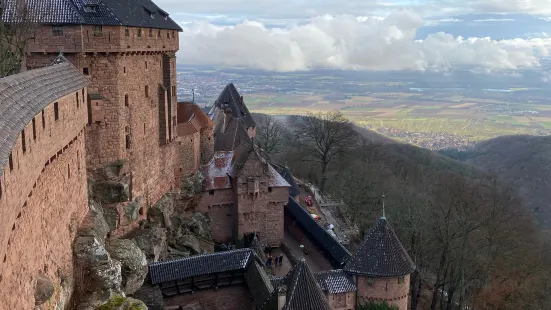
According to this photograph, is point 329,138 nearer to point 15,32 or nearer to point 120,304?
point 15,32

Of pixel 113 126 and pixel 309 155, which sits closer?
pixel 113 126

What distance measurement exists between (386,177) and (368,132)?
1291 inches

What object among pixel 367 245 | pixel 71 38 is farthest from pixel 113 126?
pixel 367 245

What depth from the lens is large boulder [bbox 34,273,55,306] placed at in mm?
10352

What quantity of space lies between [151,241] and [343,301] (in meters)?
8.86

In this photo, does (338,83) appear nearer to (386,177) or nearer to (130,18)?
(386,177)

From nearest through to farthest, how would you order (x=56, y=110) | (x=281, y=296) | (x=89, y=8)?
(x=56, y=110)
(x=281, y=296)
(x=89, y=8)

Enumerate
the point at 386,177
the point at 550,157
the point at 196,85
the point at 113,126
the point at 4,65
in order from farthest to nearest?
the point at 196,85 → the point at 550,157 → the point at 386,177 → the point at 113,126 → the point at 4,65

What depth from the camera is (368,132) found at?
78688 mm

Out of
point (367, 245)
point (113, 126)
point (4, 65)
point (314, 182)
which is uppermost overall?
point (4, 65)

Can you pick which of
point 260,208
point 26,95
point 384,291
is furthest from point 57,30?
point 384,291

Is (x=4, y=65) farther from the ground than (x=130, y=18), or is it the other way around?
(x=130, y=18)

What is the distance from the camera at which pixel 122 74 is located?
65.6 ft

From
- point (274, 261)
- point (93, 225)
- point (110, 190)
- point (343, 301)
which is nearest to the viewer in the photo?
point (93, 225)
